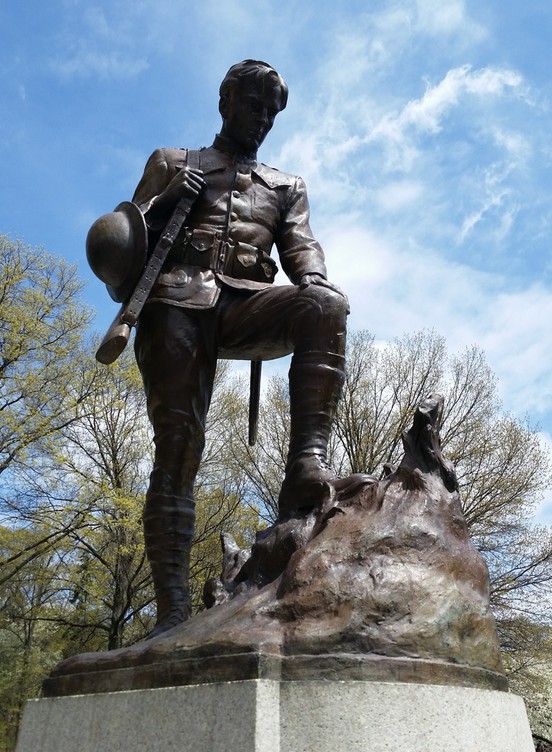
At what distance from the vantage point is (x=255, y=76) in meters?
3.87

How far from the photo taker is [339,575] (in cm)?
246

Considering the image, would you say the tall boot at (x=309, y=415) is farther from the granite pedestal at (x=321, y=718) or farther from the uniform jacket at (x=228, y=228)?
the granite pedestal at (x=321, y=718)

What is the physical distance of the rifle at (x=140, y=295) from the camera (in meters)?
3.21

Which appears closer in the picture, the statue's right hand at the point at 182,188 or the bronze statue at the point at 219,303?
the bronze statue at the point at 219,303

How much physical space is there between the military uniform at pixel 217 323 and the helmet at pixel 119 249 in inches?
5.9

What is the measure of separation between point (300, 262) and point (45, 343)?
1134 cm

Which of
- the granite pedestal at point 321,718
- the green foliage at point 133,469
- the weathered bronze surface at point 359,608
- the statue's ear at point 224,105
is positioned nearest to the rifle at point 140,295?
the statue's ear at point 224,105

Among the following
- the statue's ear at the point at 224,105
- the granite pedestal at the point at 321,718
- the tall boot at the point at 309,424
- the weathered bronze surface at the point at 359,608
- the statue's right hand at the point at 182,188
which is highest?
the statue's ear at the point at 224,105

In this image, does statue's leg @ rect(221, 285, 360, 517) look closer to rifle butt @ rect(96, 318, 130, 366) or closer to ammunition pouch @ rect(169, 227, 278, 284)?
ammunition pouch @ rect(169, 227, 278, 284)

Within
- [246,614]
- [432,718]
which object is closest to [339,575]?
[246,614]

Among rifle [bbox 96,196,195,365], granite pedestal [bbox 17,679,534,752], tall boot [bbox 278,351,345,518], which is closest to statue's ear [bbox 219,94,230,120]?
rifle [bbox 96,196,195,365]

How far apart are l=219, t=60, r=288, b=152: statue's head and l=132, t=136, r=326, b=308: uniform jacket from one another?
0.35 feet

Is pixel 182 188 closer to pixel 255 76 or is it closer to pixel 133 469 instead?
pixel 255 76

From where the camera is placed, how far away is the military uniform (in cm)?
325
